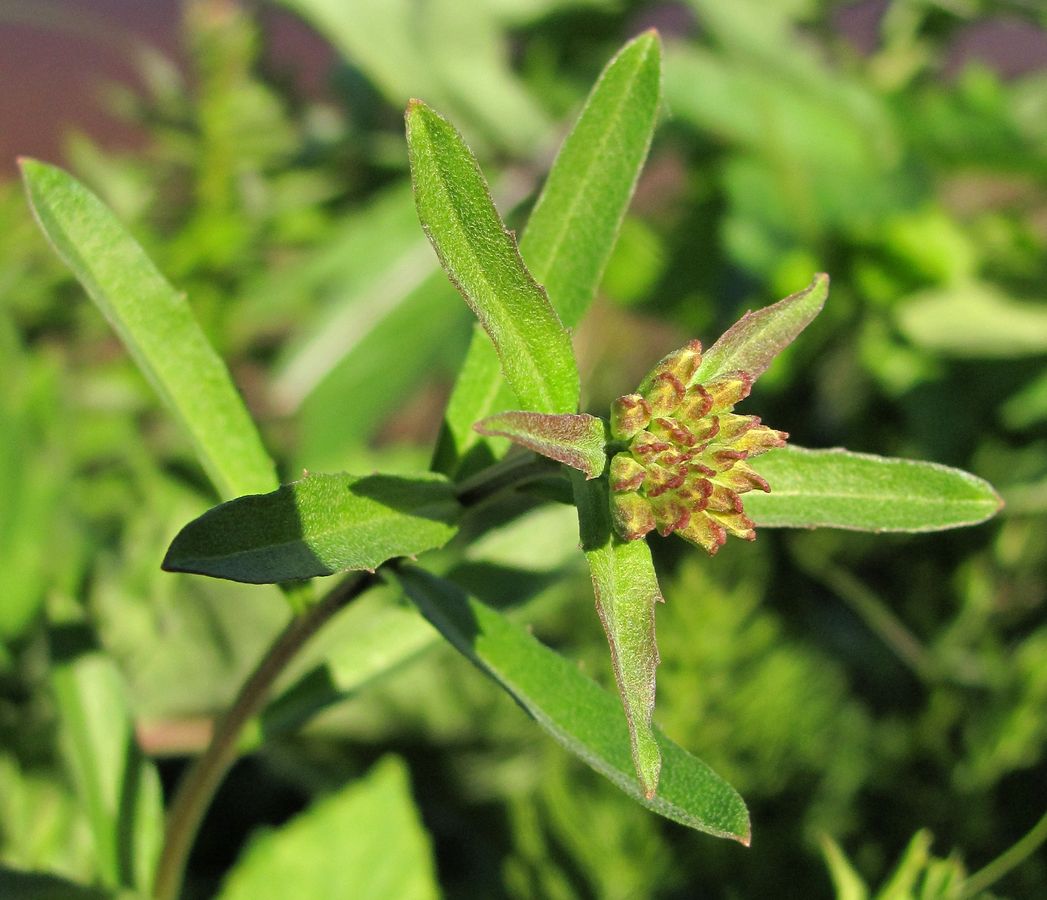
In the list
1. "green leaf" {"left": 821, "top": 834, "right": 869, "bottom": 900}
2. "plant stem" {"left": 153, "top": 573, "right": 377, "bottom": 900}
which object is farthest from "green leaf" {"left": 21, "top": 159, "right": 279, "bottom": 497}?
"green leaf" {"left": 821, "top": 834, "right": 869, "bottom": 900}

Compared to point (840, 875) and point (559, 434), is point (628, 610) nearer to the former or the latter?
point (559, 434)

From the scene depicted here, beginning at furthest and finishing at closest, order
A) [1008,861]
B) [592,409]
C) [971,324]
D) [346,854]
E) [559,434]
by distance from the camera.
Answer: [592,409] < [971,324] < [346,854] < [1008,861] < [559,434]

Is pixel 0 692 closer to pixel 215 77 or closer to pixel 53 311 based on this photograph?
pixel 53 311

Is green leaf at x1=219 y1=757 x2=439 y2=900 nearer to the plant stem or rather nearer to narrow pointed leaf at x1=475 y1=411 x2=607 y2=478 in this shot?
the plant stem

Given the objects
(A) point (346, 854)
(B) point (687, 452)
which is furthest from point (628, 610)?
(A) point (346, 854)

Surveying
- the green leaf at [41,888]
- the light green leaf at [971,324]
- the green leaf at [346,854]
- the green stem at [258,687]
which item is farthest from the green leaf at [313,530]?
the light green leaf at [971,324]

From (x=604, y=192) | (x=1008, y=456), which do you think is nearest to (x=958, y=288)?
(x=1008, y=456)
